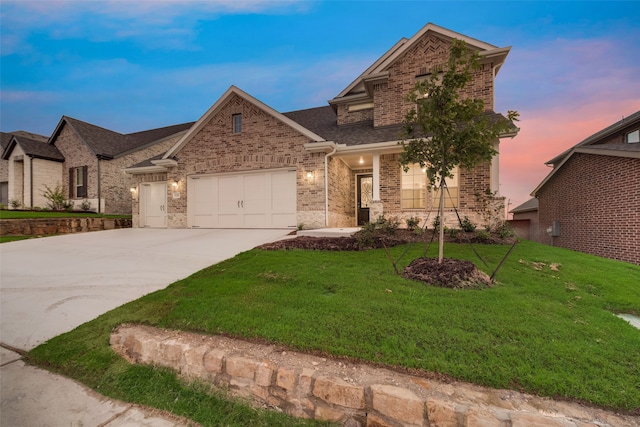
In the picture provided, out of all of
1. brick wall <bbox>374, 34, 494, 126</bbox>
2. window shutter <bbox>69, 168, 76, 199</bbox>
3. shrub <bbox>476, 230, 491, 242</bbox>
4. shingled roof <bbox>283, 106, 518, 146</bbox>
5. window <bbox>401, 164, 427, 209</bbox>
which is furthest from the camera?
window shutter <bbox>69, 168, 76, 199</bbox>

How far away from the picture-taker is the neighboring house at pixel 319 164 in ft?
32.2

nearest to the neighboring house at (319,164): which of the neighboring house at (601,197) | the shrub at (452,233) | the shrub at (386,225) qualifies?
the shrub at (386,225)

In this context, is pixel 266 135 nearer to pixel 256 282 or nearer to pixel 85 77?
pixel 256 282

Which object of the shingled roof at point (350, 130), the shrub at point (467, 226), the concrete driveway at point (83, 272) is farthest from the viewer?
the shingled roof at point (350, 130)

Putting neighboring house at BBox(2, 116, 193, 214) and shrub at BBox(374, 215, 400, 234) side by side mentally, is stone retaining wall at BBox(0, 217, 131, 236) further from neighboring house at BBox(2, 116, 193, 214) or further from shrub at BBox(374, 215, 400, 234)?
shrub at BBox(374, 215, 400, 234)

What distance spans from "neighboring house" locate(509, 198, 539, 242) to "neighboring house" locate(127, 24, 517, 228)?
12.8m

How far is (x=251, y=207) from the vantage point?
1116 centimetres

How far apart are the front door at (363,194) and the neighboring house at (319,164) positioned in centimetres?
5

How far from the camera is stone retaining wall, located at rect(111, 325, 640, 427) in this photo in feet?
5.86

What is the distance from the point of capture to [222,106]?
450 inches

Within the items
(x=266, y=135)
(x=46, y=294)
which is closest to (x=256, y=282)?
(x=46, y=294)

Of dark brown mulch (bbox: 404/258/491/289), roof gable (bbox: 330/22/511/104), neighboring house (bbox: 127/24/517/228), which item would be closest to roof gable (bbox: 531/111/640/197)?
neighboring house (bbox: 127/24/517/228)

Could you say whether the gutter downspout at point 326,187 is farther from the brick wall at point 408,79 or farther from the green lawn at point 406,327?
the green lawn at point 406,327

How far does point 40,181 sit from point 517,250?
83.7ft
